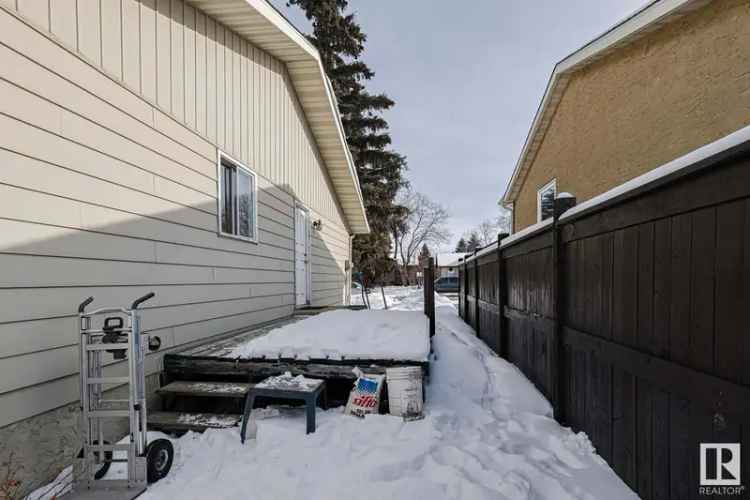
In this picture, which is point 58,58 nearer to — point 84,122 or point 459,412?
point 84,122

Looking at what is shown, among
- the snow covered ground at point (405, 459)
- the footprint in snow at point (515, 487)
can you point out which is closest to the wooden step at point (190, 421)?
the snow covered ground at point (405, 459)

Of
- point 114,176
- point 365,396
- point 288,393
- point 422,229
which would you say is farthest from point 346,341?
point 422,229

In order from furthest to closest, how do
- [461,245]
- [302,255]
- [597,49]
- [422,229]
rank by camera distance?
1. [461,245]
2. [422,229]
3. [302,255]
4. [597,49]

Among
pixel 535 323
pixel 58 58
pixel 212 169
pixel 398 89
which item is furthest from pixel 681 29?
pixel 398 89

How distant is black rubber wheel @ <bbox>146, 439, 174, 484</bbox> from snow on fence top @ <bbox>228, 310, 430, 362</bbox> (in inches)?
42.6

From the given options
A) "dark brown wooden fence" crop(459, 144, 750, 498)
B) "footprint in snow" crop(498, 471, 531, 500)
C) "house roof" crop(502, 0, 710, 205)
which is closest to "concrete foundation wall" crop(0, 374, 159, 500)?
"footprint in snow" crop(498, 471, 531, 500)

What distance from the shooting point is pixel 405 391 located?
296 centimetres

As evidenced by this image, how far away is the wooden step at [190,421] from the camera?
110 inches

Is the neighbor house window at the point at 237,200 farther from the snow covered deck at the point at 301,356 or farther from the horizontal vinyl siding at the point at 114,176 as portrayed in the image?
the snow covered deck at the point at 301,356

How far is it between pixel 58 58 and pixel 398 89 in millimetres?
16833

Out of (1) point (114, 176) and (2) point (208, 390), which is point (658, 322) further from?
(1) point (114, 176)

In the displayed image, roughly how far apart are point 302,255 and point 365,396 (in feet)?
15.4

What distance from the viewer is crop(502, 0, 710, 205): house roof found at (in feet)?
14.2

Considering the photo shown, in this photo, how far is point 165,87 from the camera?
3.39 metres
